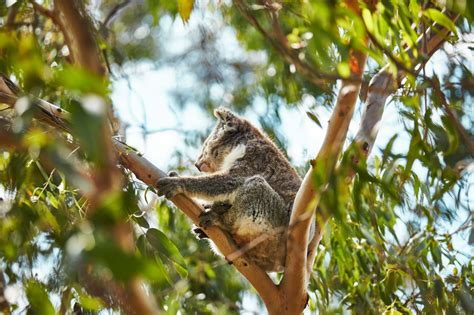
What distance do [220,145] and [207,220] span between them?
145 centimetres

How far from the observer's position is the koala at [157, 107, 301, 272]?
12.7ft

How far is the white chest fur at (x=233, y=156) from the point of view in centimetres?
457

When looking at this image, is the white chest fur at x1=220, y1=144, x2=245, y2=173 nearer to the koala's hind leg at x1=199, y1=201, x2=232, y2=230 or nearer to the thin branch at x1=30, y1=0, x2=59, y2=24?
the koala's hind leg at x1=199, y1=201, x2=232, y2=230

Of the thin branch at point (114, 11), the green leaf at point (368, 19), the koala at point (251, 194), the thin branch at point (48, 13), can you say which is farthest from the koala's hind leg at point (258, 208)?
the thin branch at point (114, 11)

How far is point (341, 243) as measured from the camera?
14.4ft

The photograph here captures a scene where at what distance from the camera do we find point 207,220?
141 inches

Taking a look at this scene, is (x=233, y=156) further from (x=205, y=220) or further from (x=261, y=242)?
(x=205, y=220)

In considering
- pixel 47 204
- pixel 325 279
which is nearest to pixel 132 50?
pixel 325 279

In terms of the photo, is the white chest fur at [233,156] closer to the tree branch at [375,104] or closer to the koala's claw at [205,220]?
the koala's claw at [205,220]

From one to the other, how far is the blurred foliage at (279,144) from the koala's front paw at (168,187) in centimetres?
10

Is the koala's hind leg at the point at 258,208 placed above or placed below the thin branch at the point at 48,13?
below

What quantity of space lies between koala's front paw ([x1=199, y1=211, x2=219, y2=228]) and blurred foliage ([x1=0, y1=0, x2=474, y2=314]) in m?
0.27

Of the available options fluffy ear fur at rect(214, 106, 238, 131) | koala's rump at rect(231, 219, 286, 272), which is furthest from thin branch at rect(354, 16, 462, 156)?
fluffy ear fur at rect(214, 106, 238, 131)

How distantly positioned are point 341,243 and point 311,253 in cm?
81
